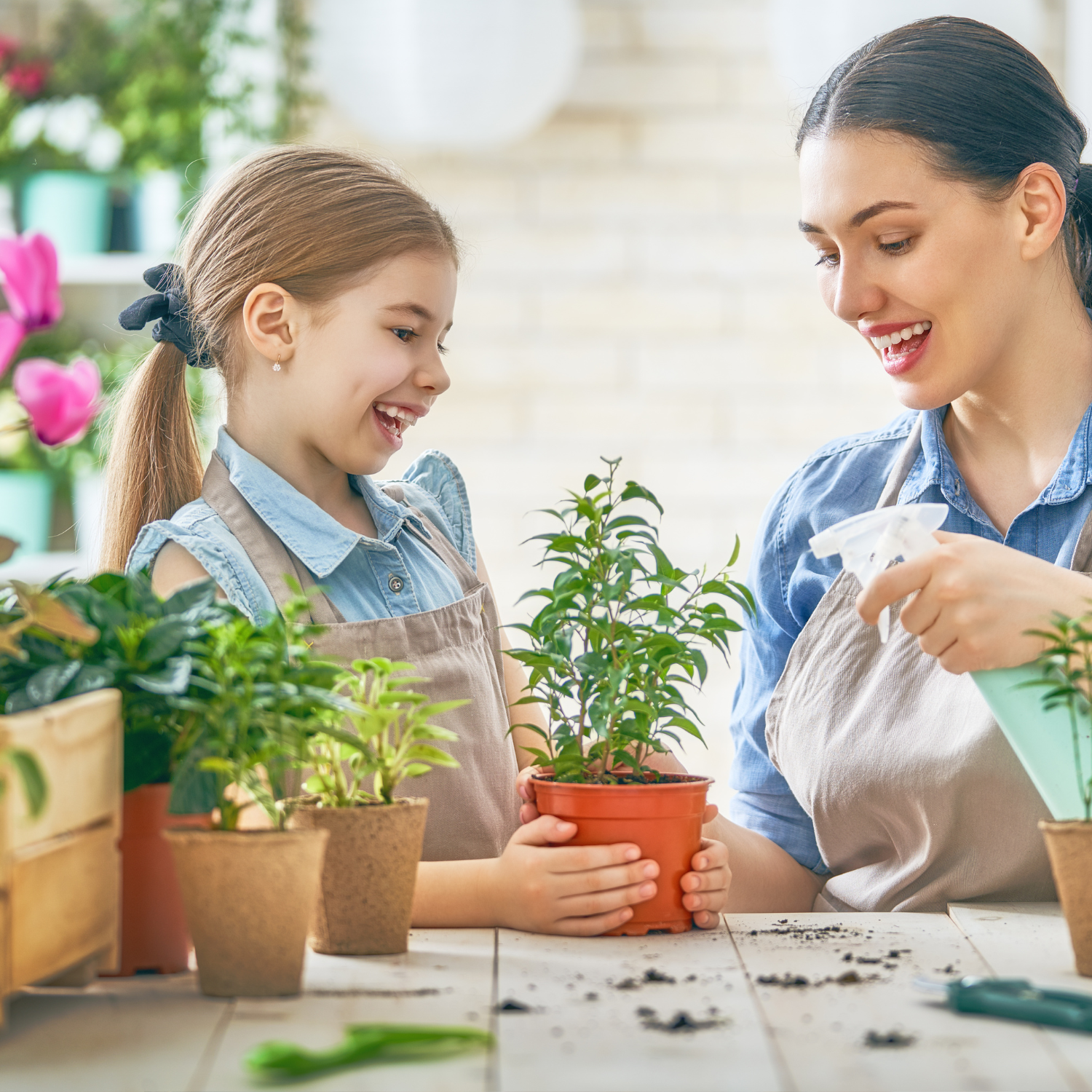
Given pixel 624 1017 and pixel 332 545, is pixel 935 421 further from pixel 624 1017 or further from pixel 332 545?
pixel 624 1017

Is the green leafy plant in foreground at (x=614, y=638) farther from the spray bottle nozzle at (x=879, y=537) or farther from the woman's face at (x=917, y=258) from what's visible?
the woman's face at (x=917, y=258)

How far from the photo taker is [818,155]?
1.47 meters

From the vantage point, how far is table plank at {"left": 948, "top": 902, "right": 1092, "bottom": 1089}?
754mm

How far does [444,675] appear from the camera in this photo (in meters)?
1.43

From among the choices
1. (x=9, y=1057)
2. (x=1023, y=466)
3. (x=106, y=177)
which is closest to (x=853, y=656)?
(x=1023, y=466)

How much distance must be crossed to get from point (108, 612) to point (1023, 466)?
3.59 feet

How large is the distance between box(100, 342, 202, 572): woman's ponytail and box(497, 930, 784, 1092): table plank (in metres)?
0.73

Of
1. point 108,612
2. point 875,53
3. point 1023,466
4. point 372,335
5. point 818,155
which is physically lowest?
point 108,612

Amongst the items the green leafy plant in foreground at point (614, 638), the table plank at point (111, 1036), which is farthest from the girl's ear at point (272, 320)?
the table plank at point (111, 1036)

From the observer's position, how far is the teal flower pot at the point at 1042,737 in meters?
0.97

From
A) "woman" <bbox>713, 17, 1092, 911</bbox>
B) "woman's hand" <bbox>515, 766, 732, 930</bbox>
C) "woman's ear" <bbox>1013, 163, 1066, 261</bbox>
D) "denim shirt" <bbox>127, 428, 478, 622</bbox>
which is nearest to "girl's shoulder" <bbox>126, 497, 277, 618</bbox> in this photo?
"denim shirt" <bbox>127, 428, 478, 622</bbox>

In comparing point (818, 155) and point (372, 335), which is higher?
point (818, 155)

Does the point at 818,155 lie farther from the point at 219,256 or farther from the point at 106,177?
the point at 106,177

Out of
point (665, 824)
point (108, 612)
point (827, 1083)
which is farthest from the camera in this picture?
point (665, 824)
